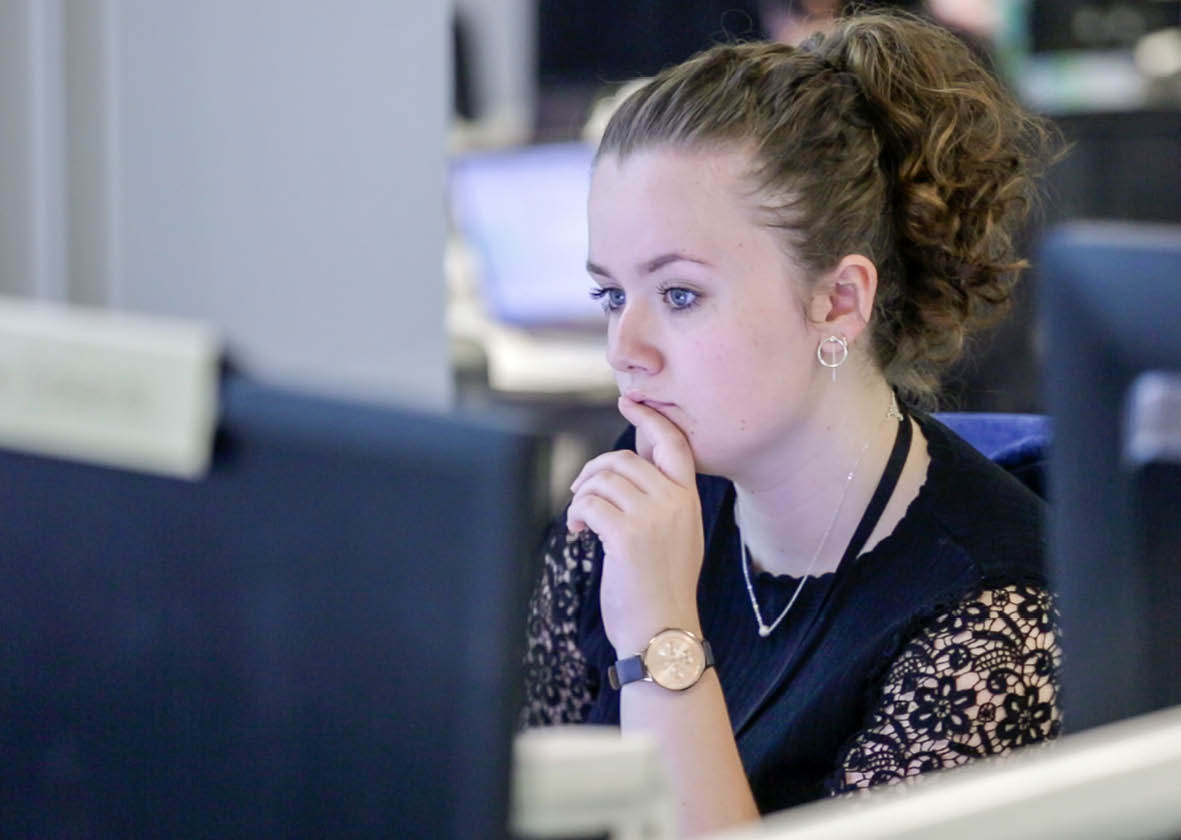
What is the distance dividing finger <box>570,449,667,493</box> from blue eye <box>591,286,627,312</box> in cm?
13

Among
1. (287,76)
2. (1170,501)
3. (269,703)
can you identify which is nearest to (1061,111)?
(287,76)

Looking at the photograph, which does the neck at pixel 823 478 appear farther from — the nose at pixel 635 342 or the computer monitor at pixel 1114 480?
the computer monitor at pixel 1114 480

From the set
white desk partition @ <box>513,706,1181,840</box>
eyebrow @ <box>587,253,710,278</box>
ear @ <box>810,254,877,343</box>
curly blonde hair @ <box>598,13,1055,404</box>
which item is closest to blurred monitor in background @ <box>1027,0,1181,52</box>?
curly blonde hair @ <box>598,13,1055,404</box>

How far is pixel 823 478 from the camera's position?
4.97 feet

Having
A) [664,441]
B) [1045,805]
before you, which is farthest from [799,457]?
[1045,805]

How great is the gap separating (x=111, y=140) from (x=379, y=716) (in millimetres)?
1436

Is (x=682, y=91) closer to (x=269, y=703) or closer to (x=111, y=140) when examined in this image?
(x=111, y=140)

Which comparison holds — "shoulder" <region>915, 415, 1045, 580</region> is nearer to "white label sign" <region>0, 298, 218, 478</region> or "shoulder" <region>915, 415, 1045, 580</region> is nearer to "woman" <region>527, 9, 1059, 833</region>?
"woman" <region>527, 9, 1059, 833</region>

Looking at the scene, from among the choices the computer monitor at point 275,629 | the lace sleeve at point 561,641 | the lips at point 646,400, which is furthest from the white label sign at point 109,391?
the lace sleeve at point 561,641

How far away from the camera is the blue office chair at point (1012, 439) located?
5.14ft

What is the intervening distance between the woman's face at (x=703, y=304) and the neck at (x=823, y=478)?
0.03 metres

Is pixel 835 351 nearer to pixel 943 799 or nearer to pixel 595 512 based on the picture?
pixel 595 512

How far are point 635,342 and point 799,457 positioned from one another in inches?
7.4

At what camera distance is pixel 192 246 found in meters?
2.01
